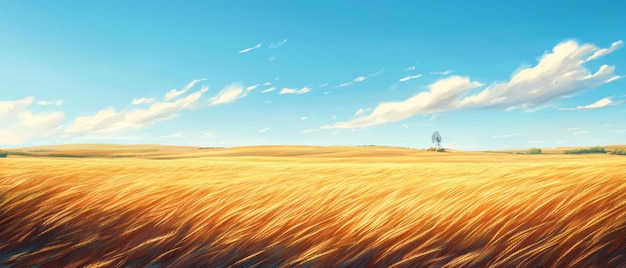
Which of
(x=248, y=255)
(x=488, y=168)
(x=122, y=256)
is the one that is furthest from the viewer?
(x=488, y=168)

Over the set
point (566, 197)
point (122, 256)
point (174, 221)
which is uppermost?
point (566, 197)

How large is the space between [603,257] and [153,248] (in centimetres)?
180

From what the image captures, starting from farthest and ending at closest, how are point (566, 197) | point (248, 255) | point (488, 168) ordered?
point (488, 168) → point (248, 255) → point (566, 197)

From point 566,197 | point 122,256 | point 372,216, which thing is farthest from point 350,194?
point 122,256

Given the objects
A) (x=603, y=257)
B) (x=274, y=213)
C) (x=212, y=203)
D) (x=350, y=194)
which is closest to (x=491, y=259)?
(x=603, y=257)

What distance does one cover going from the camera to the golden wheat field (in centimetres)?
174

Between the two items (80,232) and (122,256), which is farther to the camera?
(80,232)

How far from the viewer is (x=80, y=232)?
94.4 inches

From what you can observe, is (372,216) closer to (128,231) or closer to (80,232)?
(128,231)

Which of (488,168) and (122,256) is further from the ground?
(488,168)

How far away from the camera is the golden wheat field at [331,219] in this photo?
1.74 meters

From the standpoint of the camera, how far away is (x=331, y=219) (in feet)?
6.76

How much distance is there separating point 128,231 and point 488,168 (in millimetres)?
1890

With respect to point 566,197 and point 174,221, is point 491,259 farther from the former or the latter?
point 174,221
